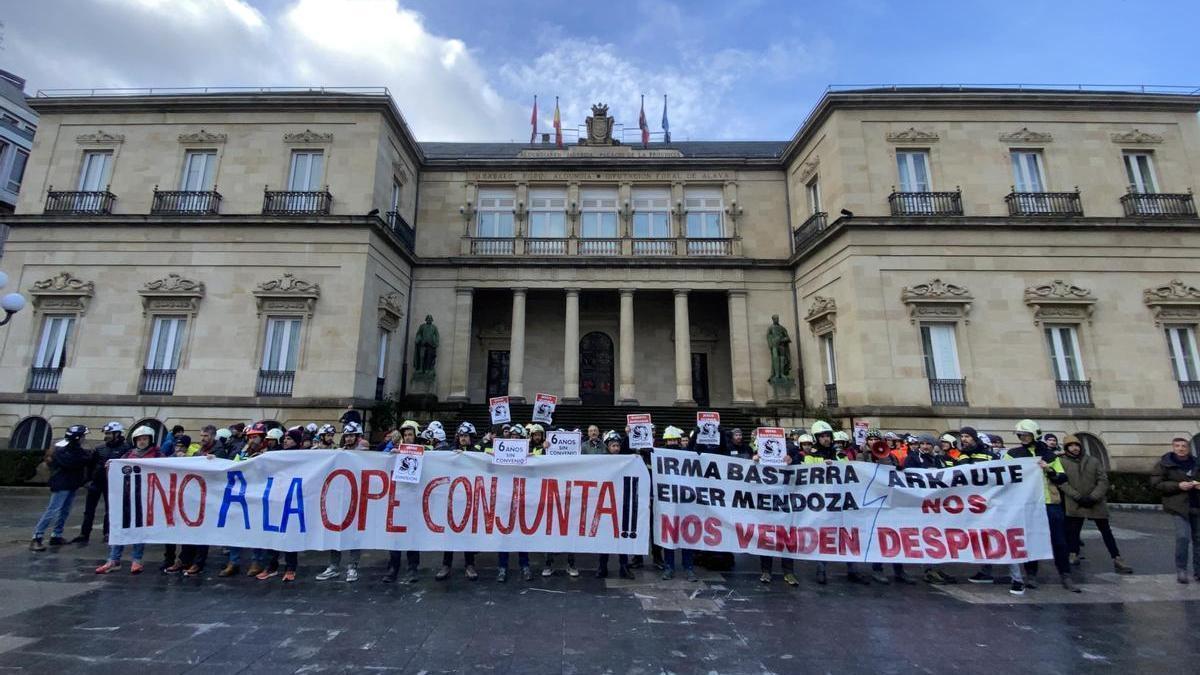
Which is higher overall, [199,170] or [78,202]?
[199,170]

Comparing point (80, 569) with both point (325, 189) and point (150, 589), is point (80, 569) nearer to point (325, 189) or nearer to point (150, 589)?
point (150, 589)

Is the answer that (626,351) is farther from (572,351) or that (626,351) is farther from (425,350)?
(425,350)

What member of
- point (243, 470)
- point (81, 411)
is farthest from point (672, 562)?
point (81, 411)

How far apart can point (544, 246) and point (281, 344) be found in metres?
10.8

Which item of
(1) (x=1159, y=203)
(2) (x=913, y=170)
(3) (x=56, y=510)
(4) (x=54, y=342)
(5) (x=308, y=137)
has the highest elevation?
(5) (x=308, y=137)

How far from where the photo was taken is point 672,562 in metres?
7.29

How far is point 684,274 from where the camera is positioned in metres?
21.9

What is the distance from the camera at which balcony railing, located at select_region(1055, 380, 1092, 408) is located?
15953 mm

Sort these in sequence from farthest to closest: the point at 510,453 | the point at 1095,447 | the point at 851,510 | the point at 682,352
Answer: the point at 682,352
the point at 1095,447
the point at 510,453
the point at 851,510

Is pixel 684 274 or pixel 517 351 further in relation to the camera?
pixel 684 274

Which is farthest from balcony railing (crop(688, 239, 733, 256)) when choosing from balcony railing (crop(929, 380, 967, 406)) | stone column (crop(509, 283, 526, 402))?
balcony railing (crop(929, 380, 967, 406))

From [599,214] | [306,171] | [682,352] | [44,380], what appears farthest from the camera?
[599,214]

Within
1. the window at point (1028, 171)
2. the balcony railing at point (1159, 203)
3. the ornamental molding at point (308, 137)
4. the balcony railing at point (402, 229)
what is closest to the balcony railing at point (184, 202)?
the ornamental molding at point (308, 137)

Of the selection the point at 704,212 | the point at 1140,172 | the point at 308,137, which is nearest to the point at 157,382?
the point at 308,137
